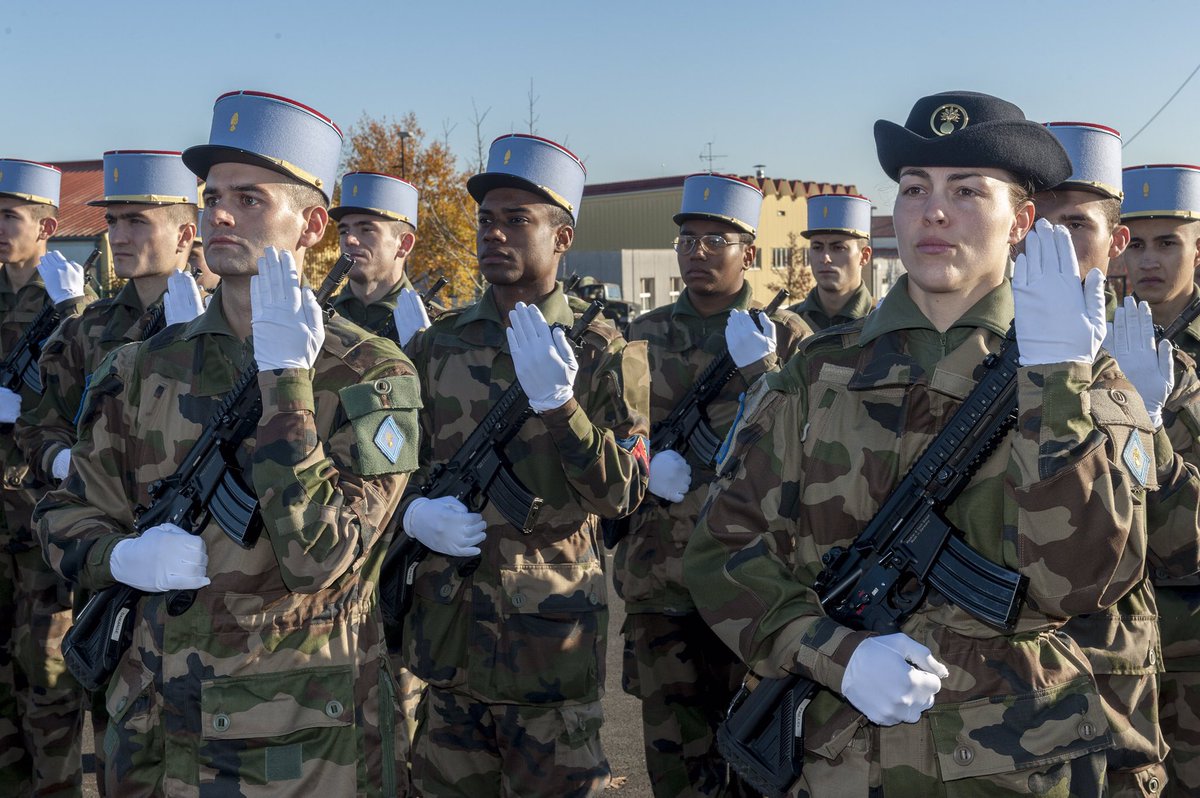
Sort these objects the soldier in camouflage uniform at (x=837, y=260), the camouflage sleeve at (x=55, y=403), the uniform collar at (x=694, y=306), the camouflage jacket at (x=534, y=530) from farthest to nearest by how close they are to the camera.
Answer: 1. the soldier in camouflage uniform at (x=837, y=260)
2. the uniform collar at (x=694, y=306)
3. the camouflage sleeve at (x=55, y=403)
4. the camouflage jacket at (x=534, y=530)

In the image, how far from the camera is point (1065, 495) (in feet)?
7.70

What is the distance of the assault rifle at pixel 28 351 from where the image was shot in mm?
5879

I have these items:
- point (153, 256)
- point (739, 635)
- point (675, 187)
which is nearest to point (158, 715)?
point (739, 635)

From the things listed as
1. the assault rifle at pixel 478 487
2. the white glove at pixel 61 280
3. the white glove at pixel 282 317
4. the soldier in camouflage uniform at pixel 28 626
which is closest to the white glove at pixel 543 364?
the assault rifle at pixel 478 487

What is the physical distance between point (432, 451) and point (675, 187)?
52198mm

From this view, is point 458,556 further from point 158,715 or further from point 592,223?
point 592,223

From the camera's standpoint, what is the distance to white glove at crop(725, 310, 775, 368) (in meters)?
5.29

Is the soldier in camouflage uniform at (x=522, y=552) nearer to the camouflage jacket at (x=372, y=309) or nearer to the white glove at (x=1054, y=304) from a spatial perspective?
the white glove at (x=1054, y=304)

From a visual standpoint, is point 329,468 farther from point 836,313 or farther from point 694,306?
point 836,313

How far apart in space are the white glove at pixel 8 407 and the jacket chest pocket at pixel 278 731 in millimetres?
3361

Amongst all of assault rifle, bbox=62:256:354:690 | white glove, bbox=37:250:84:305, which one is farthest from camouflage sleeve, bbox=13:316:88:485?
assault rifle, bbox=62:256:354:690

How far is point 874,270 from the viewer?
47.5 meters

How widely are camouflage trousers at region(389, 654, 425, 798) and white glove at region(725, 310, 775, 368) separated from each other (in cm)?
208

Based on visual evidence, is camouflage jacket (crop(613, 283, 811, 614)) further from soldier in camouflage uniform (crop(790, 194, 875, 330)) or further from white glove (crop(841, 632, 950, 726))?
white glove (crop(841, 632, 950, 726))
